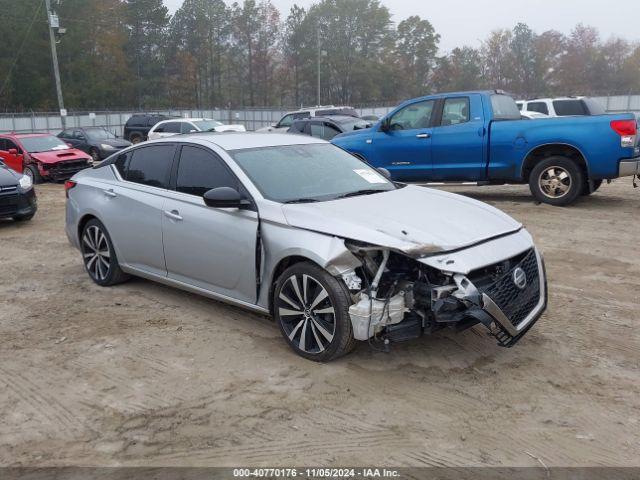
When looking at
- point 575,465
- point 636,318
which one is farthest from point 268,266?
point 636,318

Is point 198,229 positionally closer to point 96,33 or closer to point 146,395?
point 146,395

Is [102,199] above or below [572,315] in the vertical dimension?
above

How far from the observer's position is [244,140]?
5.56m

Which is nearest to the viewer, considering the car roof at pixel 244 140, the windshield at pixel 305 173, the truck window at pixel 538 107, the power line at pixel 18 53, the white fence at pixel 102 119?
the windshield at pixel 305 173

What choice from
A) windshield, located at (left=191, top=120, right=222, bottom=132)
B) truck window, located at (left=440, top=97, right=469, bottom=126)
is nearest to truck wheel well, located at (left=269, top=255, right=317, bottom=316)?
truck window, located at (left=440, top=97, right=469, bottom=126)

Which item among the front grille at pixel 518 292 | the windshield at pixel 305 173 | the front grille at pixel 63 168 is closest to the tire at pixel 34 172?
the front grille at pixel 63 168

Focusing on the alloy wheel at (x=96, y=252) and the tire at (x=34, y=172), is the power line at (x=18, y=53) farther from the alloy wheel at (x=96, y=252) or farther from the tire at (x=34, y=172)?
the alloy wheel at (x=96, y=252)

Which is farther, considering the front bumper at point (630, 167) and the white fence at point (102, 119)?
the white fence at point (102, 119)

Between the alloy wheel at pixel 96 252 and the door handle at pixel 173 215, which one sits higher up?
the door handle at pixel 173 215

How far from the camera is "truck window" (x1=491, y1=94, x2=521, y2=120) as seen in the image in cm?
1051

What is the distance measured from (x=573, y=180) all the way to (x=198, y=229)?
699cm

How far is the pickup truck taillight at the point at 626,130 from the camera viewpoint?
30.4ft

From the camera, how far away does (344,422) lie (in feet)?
12.0

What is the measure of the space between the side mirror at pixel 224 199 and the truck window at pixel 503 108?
6.84 m
